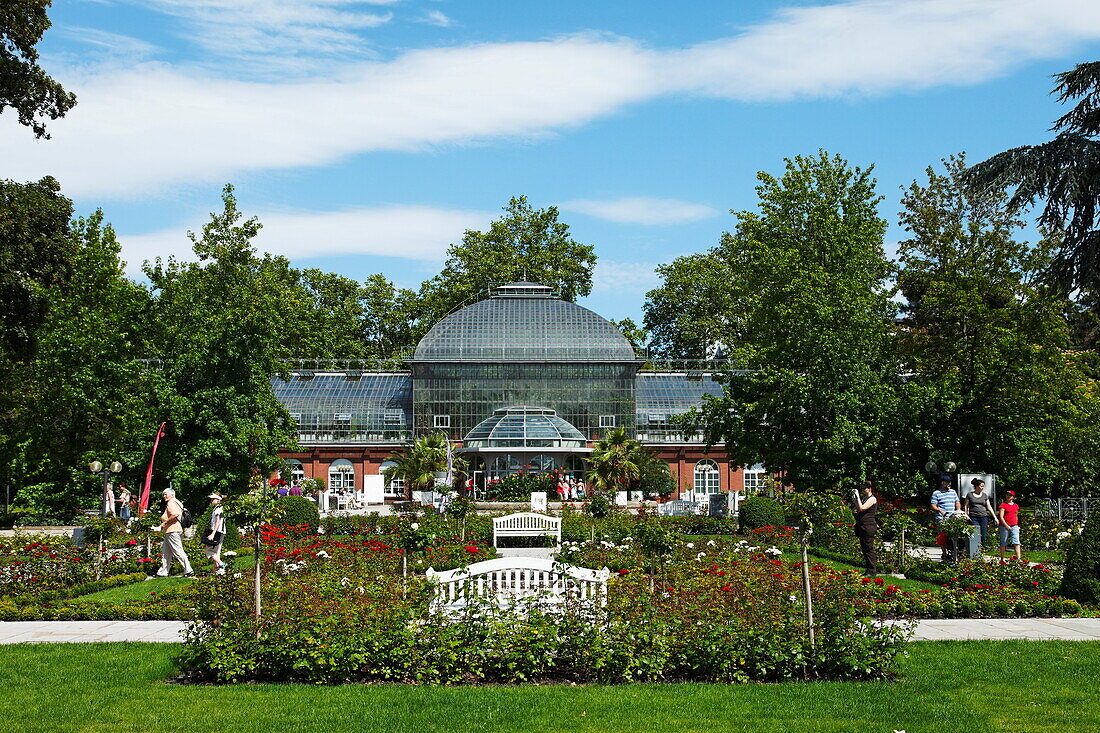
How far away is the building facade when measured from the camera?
169 feet

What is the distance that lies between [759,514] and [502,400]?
26293 mm

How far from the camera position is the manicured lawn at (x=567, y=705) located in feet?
26.3

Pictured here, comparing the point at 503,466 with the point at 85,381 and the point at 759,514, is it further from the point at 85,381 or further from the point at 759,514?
the point at 759,514

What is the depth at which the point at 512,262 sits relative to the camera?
207 feet

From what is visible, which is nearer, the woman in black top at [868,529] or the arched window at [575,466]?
the woman in black top at [868,529]

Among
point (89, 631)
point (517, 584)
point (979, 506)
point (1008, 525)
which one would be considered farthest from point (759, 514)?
point (89, 631)

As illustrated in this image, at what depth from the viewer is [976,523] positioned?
21078 millimetres

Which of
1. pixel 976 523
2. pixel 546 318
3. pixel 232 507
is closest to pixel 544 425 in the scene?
pixel 546 318

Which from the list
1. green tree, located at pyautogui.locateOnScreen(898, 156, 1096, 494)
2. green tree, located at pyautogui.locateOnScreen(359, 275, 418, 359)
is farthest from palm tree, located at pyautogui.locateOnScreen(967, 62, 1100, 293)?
green tree, located at pyautogui.locateOnScreen(359, 275, 418, 359)

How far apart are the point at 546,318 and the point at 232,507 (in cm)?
4219

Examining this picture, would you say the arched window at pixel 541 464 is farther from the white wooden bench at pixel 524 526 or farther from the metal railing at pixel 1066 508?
the metal railing at pixel 1066 508

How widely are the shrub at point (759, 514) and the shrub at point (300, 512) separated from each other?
1060cm

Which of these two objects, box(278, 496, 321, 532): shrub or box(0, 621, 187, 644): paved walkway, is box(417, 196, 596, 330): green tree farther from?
box(0, 621, 187, 644): paved walkway

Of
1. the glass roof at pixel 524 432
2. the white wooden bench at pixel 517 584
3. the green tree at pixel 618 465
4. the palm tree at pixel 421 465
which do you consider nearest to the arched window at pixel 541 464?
the glass roof at pixel 524 432
